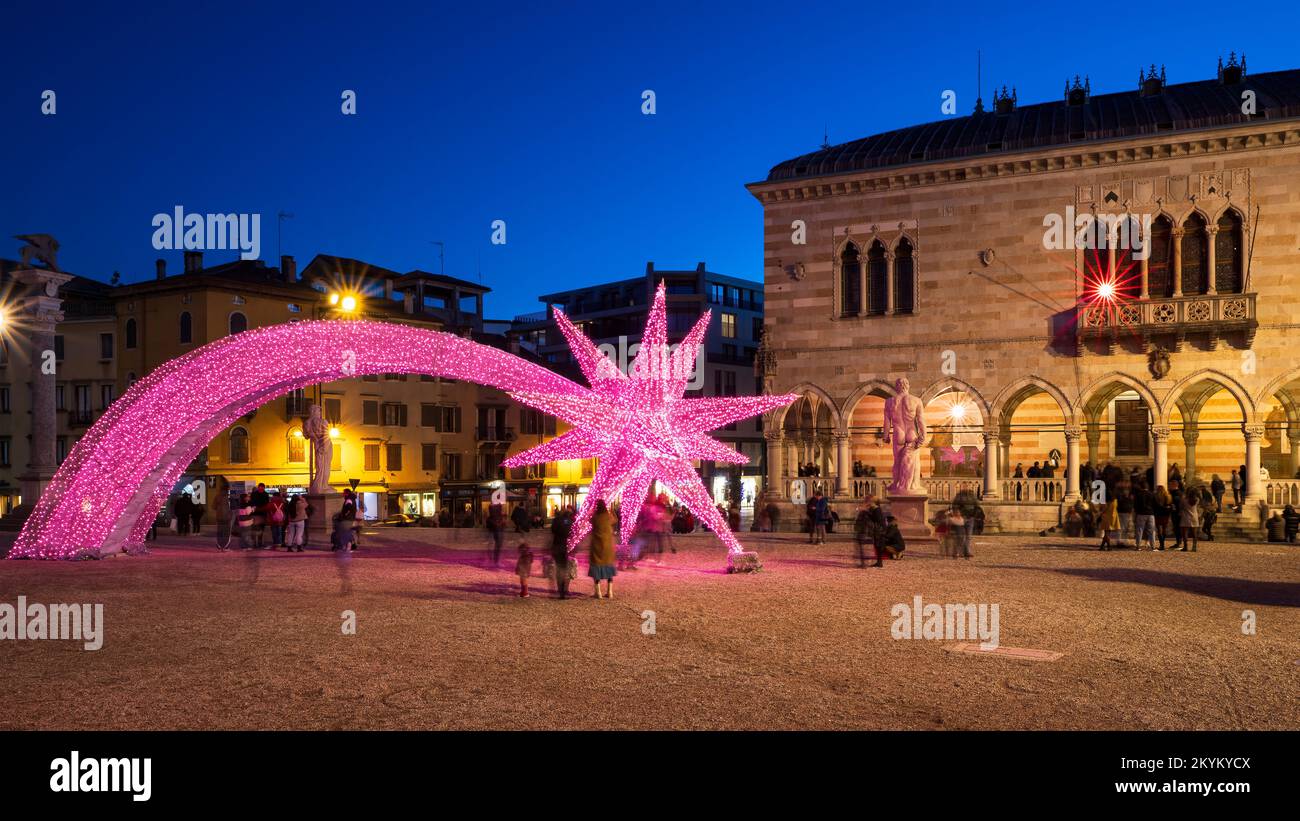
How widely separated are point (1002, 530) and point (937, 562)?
10.9m

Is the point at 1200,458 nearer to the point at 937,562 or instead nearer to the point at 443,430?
the point at 937,562

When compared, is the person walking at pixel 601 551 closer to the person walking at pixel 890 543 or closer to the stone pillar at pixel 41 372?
the person walking at pixel 890 543

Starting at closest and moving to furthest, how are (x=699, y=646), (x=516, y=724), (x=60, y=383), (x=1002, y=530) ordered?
(x=516, y=724), (x=699, y=646), (x=1002, y=530), (x=60, y=383)

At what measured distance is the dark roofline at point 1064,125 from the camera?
30.2 m

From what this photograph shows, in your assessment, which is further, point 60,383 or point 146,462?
point 60,383

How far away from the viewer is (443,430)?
190 feet

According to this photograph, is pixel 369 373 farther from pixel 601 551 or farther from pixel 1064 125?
pixel 1064 125

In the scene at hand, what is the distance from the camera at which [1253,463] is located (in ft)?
94.5

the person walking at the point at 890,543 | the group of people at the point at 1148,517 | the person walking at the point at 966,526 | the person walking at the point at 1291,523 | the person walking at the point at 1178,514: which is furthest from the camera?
the person walking at the point at 1291,523

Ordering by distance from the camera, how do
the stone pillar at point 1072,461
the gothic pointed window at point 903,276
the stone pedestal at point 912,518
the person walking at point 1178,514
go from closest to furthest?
the person walking at point 1178,514 < the stone pedestal at point 912,518 < the stone pillar at point 1072,461 < the gothic pointed window at point 903,276

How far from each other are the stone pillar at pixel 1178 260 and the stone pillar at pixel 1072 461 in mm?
4715

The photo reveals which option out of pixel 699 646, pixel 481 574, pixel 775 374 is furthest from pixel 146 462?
pixel 775 374

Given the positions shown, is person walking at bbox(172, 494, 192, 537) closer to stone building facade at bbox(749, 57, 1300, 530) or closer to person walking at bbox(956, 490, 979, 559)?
stone building facade at bbox(749, 57, 1300, 530)

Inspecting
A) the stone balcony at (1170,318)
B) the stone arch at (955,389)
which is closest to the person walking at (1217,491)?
the stone balcony at (1170,318)
